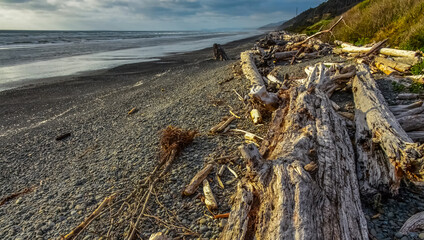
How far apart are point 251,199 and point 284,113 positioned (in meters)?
2.51

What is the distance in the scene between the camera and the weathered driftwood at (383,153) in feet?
10.1

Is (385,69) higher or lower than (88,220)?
higher

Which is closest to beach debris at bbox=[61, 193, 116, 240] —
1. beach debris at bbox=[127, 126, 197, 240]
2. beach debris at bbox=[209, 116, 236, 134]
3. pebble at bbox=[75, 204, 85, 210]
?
pebble at bbox=[75, 204, 85, 210]

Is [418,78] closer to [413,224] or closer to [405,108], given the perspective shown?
[405,108]

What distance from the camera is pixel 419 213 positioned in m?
2.83

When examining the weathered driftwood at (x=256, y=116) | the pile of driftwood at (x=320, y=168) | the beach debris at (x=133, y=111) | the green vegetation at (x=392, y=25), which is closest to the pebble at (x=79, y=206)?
the pile of driftwood at (x=320, y=168)

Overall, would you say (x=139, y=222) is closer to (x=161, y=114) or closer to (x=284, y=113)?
(x=284, y=113)

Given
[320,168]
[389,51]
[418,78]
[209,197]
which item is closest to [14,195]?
[209,197]

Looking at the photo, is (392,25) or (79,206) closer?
(79,206)

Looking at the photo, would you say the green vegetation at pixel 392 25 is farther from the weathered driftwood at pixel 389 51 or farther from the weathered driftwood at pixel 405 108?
the weathered driftwood at pixel 405 108

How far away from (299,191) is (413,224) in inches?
53.2

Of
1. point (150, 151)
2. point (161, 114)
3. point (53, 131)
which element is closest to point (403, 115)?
point (150, 151)

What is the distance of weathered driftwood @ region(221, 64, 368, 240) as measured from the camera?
2314 millimetres

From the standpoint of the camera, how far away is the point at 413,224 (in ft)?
9.02
